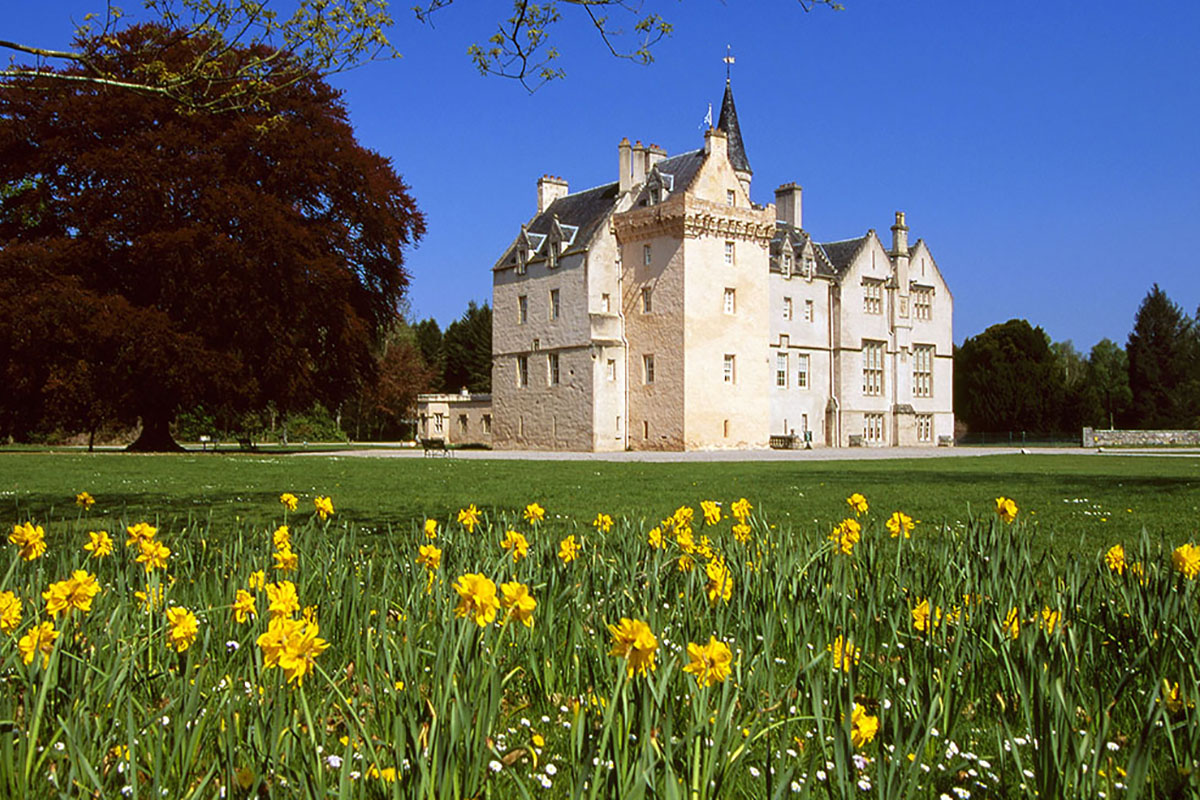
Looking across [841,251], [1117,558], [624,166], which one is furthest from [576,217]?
[1117,558]

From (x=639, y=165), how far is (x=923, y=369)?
2235 centimetres

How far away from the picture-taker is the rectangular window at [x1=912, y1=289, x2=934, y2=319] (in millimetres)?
60969

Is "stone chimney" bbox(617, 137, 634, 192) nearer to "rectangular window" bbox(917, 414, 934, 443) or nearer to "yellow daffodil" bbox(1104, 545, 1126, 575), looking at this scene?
"rectangular window" bbox(917, 414, 934, 443)

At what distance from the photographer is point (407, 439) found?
2707 inches

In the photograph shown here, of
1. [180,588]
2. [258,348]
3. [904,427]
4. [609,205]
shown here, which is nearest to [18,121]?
[258,348]

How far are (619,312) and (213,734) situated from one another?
153 ft

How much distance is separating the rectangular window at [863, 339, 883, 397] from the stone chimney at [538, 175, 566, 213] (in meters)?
18.6

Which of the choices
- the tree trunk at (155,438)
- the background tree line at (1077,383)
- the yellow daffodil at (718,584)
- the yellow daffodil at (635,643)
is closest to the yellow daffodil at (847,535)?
the yellow daffodil at (718,584)

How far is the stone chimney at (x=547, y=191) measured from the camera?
56.1 metres

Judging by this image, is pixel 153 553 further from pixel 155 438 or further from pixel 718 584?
pixel 155 438

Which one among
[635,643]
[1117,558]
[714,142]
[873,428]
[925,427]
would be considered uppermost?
[714,142]

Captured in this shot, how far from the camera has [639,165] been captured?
165ft

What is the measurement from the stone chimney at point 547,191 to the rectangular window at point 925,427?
24187 millimetres

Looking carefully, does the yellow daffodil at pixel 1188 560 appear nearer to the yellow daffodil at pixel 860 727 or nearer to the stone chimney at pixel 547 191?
the yellow daffodil at pixel 860 727
